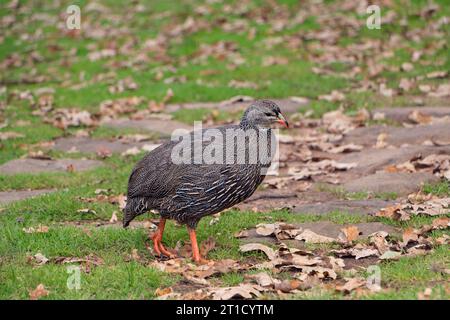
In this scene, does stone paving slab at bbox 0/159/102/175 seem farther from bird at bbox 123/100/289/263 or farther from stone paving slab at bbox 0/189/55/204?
bird at bbox 123/100/289/263

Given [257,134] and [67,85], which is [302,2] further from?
[257,134]

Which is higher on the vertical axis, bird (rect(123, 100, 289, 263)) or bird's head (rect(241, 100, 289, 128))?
bird's head (rect(241, 100, 289, 128))

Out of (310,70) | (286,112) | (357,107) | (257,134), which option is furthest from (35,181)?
(310,70)

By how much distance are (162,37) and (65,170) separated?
26.9 feet

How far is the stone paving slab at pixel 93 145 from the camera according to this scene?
417 inches

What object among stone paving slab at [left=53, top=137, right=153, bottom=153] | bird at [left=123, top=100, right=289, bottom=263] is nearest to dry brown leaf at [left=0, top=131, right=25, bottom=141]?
stone paving slab at [left=53, top=137, right=153, bottom=153]

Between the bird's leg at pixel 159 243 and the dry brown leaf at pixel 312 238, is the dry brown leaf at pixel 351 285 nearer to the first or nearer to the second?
the dry brown leaf at pixel 312 238

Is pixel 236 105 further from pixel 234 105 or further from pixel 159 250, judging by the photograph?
pixel 159 250

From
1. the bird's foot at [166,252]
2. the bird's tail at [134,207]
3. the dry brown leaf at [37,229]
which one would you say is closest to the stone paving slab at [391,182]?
the bird's foot at [166,252]

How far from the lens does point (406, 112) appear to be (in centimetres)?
1102

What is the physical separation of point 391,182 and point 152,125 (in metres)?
4.46

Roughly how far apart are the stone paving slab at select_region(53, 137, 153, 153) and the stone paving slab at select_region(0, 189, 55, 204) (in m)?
1.75

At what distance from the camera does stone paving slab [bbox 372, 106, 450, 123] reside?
1080 centimetres

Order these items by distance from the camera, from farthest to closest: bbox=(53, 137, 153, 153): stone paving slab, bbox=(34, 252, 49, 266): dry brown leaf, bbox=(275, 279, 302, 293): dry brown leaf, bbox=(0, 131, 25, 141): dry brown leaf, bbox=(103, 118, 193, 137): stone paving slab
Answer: bbox=(103, 118, 193, 137): stone paving slab < bbox=(0, 131, 25, 141): dry brown leaf < bbox=(53, 137, 153, 153): stone paving slab < bbox=(34, 252, 49, 266): dry brown leaf < bbox=(275, 279, 302, 293): dry brown leaf
